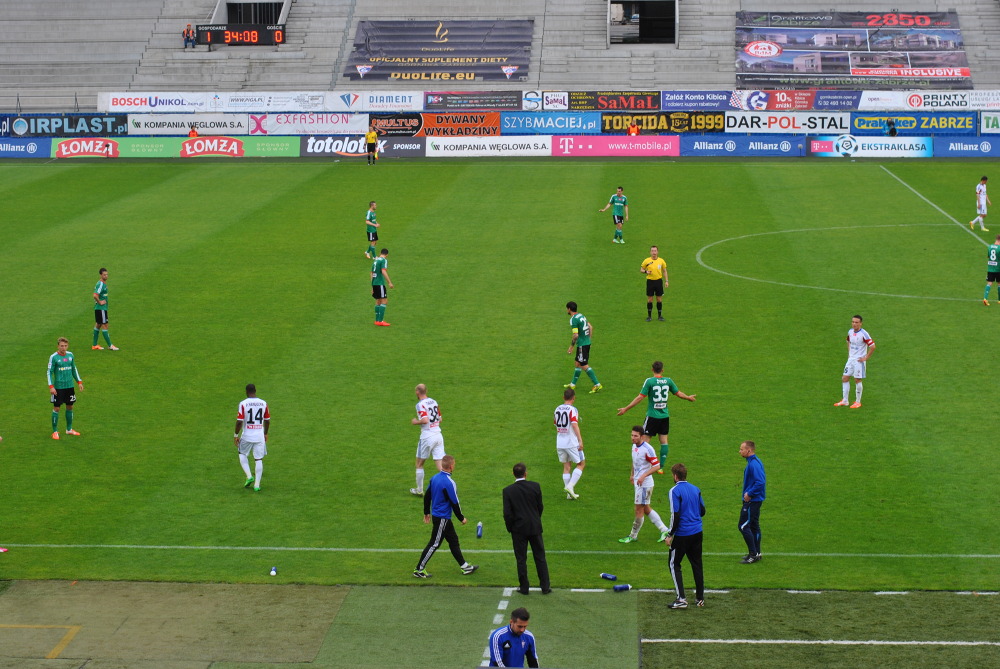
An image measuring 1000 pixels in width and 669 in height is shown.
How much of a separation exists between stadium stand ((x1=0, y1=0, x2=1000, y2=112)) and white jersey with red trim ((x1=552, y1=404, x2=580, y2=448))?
191 feet

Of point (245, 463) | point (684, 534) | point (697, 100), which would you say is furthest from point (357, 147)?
point (684, 534)

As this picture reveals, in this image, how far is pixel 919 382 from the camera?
25.8 metres

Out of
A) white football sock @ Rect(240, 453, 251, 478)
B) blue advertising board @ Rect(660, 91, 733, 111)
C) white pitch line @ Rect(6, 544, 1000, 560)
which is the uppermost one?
blue advertising board @ Rect(660, 91, 733, 111)

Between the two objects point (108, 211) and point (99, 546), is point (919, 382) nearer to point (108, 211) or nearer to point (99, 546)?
point (99, 546)

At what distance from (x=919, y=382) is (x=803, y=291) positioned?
831 cm

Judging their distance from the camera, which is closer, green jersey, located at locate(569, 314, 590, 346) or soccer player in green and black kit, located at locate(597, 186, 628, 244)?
green jersey, located at locate(569, 314, 590, 346)

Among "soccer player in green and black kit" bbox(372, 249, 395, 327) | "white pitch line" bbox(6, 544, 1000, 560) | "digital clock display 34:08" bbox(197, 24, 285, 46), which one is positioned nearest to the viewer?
"white pitch line" bbox(6, 544, 1000, 560)

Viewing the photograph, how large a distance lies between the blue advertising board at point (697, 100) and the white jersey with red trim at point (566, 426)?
5283 cm

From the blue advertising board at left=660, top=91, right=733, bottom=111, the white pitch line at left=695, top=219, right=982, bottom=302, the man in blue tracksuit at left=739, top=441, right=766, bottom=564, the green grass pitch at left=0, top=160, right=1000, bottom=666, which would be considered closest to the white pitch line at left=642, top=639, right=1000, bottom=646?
the green grass pitch at left=0, top=160, right=1000, bottom=666

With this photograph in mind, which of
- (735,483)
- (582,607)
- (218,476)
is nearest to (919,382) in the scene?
(735,483)

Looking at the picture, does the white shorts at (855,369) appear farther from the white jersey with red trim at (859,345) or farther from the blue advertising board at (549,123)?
the blue advertising board at (549,123)

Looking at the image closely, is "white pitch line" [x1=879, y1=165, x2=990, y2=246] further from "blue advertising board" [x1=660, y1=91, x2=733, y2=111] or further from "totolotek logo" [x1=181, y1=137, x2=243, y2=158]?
"totolotek logo" [x1=181, y1=137, x2=243, y2=158]

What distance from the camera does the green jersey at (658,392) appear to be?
828 inches

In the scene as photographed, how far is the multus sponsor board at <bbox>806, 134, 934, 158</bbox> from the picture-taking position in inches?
2304
